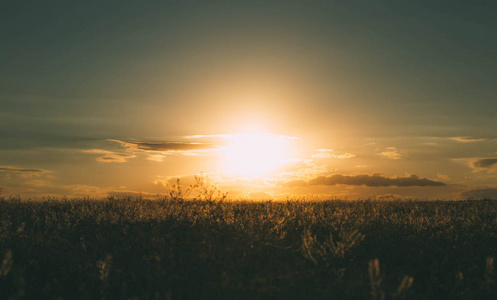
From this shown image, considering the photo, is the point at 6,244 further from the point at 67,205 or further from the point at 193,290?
the point at 67,205

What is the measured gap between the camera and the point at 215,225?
7.95 m

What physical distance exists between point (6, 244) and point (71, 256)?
173 cm

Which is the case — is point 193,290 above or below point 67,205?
below

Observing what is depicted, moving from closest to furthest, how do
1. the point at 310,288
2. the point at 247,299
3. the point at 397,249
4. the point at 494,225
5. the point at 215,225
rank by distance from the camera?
the point at 247,299
the point at 310,288
the point at 397,249
the point at 215,225
the point at 494,225

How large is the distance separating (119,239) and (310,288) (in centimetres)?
392

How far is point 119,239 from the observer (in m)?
7.09

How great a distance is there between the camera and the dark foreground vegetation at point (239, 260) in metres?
5.01

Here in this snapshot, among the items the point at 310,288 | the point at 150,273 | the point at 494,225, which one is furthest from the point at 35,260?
the point at 494,225

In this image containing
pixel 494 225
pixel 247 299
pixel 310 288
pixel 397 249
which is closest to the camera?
pixel 247 299

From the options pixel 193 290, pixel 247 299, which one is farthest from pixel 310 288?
pixel 193 290

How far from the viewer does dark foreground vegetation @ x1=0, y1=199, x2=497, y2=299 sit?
501cm

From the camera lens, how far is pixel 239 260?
582cm

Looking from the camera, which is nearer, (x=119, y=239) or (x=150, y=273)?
(x=150, y=273)

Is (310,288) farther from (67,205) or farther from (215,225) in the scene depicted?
(67,205)
